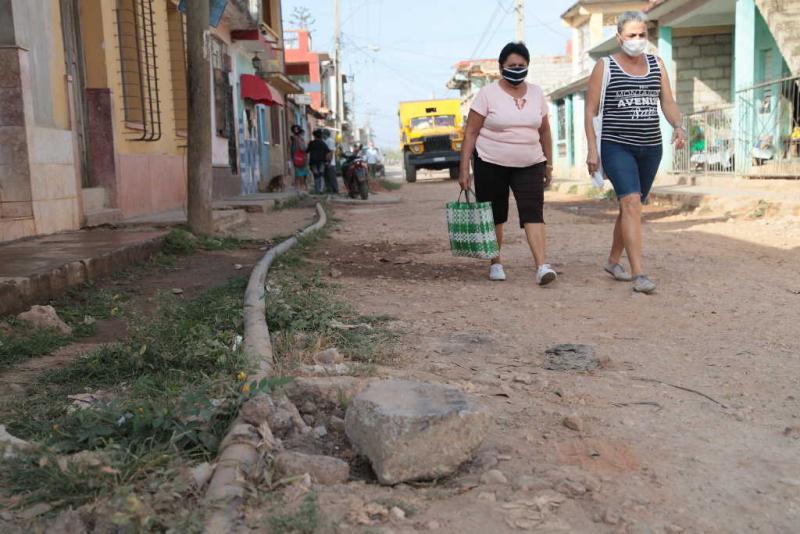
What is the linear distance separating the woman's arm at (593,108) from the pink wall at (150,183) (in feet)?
19.5

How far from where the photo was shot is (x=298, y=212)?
12555 millimetres

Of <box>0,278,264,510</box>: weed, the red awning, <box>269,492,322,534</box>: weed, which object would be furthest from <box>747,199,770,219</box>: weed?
the red awning

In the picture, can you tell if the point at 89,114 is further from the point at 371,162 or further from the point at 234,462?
the point at 371,162

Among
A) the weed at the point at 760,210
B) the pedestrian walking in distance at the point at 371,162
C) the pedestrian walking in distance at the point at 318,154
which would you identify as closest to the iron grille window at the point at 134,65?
the weed at the point at 760,210

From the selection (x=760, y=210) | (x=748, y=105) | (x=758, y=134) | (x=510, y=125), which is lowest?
(x=760, y=210)

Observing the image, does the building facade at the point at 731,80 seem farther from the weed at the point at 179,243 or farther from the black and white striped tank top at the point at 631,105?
the weed at the point at 179,243

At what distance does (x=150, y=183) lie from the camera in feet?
33.1

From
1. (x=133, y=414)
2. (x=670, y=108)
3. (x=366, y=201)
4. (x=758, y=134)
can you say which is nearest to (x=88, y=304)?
(x=133, y=414)

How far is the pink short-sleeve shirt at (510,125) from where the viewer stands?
16.8 ft

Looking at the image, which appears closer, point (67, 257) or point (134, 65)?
point (67, 257)

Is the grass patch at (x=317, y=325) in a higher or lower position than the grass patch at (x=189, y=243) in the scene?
lower

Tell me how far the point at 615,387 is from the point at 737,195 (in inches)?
352

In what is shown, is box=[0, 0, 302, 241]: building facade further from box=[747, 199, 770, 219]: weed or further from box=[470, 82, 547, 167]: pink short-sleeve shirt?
box=[747, 199, 770, 219]: weed

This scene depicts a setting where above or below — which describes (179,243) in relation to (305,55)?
below
